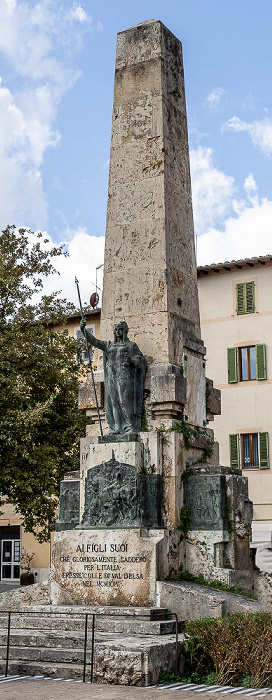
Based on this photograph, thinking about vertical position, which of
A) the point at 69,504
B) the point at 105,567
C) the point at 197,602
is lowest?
the point at 197,602

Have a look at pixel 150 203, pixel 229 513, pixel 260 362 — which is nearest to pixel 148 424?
pixel 229 513

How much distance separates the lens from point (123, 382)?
1303 cm

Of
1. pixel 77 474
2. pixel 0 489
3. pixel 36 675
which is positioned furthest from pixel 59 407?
pixel 36 675

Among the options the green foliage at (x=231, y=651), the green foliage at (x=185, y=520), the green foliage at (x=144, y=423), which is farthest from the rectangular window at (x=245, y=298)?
the green foliage at (x=231, y=651)

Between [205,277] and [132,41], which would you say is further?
[205,277]

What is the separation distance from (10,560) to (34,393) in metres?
16.4

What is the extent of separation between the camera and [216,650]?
9.51m

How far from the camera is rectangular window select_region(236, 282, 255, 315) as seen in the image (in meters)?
32.7

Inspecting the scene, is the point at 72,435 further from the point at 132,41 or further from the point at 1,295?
the point at 132,41

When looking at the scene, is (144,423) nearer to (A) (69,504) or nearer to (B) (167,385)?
(B) (167,385)

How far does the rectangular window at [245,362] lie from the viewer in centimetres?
3188

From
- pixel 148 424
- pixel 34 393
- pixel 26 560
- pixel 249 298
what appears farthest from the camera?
pixel 26 560

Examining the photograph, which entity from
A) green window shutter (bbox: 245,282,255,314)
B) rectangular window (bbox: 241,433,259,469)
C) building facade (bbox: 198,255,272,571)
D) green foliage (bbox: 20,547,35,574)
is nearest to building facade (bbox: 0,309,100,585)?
green foliage (bbox: 20,547,35,574)

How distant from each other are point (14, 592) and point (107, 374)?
3.58m
